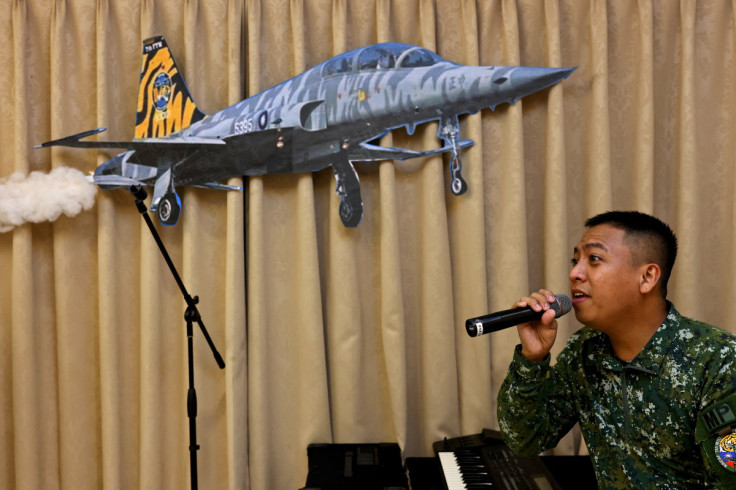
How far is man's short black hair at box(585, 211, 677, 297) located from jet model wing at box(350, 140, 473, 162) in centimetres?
108

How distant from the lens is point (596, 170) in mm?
2783

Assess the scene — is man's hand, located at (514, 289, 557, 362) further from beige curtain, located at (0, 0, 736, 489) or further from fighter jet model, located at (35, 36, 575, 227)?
fighter jet model, located at (35, 36, 575, 227)

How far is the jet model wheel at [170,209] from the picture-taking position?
280cm

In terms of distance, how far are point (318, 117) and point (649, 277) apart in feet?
5.14

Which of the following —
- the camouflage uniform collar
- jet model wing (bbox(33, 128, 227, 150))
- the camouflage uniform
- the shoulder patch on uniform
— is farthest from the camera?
jet model wing (bbox(33, 128, 227, 150))

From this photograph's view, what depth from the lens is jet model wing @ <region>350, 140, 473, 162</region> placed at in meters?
2.74

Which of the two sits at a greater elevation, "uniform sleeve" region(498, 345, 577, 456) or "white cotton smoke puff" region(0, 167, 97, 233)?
"white cotton smoke puff" region(0, 167, 97, 233)

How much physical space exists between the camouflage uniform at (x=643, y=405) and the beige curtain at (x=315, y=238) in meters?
0.89

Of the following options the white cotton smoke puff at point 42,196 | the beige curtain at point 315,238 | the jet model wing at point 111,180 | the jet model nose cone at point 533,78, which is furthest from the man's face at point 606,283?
the white cotton smoke puff at point 42,196

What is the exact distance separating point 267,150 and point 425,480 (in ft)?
4.87

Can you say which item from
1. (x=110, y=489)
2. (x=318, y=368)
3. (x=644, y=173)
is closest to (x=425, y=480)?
(x=318, y=368)

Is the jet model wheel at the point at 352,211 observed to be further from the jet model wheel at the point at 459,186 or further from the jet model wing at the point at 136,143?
the jet model wing at the point at 136,143

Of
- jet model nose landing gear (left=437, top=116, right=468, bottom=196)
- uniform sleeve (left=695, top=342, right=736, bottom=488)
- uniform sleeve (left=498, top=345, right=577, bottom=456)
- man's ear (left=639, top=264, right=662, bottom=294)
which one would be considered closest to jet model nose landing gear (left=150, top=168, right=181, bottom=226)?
jet model nose landing gear (left=437, top=116, right=468, bottom=196)

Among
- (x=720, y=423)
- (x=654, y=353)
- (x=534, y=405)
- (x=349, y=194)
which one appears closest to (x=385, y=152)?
(x=349, y=194)
